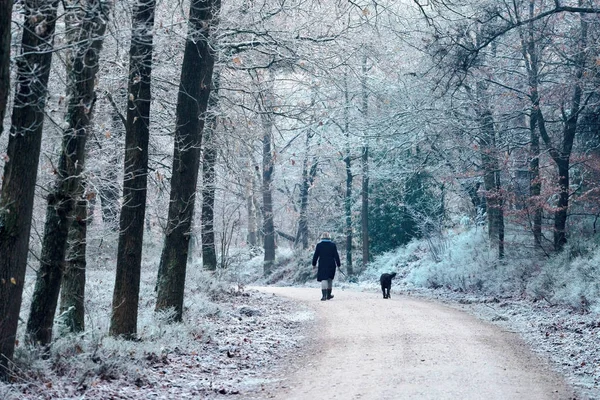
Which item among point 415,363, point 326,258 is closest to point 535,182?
point 326,258

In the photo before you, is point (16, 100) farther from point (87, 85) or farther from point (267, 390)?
point (267, 390)

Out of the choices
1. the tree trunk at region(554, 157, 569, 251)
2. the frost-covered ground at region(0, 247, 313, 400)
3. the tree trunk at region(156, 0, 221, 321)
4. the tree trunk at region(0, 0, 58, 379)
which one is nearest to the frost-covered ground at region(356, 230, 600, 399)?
the tree trunk at region(554, 157, 569, 251)

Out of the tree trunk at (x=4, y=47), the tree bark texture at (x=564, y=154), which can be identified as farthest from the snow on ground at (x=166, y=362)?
the tree bark texture at (x=564, y=154)

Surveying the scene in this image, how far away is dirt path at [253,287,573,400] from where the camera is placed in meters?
8.04

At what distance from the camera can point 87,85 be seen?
8.33 m

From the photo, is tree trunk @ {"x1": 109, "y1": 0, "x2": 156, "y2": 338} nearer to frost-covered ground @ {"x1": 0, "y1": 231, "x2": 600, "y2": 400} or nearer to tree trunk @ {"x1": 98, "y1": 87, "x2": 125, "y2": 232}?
frost-covered ground @ {"x1": 0, "y1": 231, "x2": 600, "y2": 400}

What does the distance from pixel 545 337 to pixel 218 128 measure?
835cm

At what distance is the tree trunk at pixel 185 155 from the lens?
11.7m

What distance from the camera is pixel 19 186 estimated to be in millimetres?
7301

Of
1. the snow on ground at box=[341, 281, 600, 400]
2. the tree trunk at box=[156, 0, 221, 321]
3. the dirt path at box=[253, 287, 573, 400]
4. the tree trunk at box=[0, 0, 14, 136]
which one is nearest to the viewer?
the tree trunk at box=[0, 0, 14, 136]

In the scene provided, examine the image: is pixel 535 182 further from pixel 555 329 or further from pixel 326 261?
pixel 555 329

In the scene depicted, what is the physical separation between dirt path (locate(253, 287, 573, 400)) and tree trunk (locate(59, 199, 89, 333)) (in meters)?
3.29

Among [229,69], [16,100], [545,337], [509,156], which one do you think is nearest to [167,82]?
[229,69]

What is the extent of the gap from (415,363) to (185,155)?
5085mm
